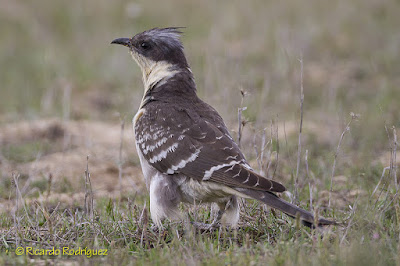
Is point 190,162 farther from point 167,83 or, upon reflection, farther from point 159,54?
point 159,54

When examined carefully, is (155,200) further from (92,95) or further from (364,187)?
(92,95)

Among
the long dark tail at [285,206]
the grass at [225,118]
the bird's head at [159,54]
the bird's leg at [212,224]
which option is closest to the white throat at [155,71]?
the bird's head at [159,54]

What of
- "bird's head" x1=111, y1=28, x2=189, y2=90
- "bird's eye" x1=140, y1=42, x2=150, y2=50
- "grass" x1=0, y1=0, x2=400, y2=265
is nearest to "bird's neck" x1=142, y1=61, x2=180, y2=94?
"bird's head" x1=111, y1=28, x2=189, y2=90

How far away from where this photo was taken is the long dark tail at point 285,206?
407 centimetres

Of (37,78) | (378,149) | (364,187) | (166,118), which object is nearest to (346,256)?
(166,118)

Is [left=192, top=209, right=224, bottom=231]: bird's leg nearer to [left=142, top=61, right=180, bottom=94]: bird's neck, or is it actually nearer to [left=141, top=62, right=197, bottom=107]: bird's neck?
[left=141, top=62, right=197, bottom=107]: bird's neck

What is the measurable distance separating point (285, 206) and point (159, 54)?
214cm

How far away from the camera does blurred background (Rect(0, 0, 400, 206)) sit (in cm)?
690

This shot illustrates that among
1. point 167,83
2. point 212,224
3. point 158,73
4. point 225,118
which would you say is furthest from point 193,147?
point 225,118

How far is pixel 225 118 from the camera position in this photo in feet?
22.0

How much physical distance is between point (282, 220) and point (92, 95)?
6.10 m

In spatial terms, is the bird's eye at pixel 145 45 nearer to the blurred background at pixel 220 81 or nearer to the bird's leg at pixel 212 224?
the blurred background at pixel 220 81

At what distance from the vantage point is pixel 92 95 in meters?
10.1

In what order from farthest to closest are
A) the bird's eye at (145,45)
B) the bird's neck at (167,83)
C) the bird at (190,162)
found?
1. the bird's eye at (145,45)
2. the bird's neck at (167,83)
3. the bird at (190,162)
